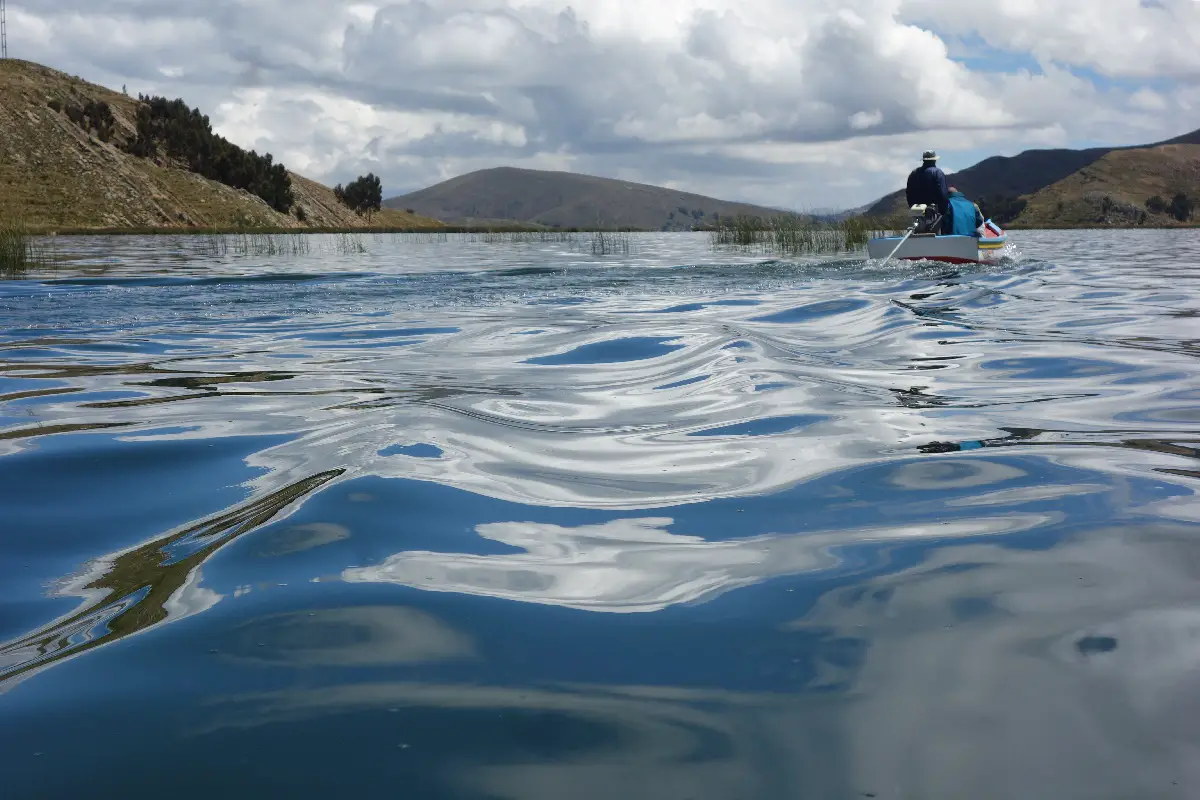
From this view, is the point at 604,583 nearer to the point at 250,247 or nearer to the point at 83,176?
the point at 250,247

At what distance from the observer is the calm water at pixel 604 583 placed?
194 cm

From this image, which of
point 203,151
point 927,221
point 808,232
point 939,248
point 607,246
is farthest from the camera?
point 203,151

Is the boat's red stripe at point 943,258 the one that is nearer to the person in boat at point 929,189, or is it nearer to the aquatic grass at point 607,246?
the person in boat at point 929,189

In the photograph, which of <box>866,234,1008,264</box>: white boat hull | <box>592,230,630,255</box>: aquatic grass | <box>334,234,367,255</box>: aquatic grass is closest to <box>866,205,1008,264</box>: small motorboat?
<box>866,234,1008,264</box>: white boat hull

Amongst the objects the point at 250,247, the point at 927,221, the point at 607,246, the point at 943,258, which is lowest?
the point at 943,258

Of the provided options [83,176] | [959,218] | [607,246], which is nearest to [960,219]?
[959,218]

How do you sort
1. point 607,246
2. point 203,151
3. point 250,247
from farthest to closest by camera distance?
point 203,151 → point 607,246 → point 250,247

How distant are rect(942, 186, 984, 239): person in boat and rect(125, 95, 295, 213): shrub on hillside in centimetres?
7243

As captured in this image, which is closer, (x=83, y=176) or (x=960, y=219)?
(x=960, y=219)

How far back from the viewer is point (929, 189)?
19938 millimetres

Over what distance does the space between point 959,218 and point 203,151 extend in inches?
3006

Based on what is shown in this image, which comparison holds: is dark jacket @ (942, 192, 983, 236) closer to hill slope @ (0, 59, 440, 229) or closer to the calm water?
the calm water

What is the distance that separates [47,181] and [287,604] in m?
76.4

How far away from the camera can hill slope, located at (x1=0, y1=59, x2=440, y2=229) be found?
65.8 m
